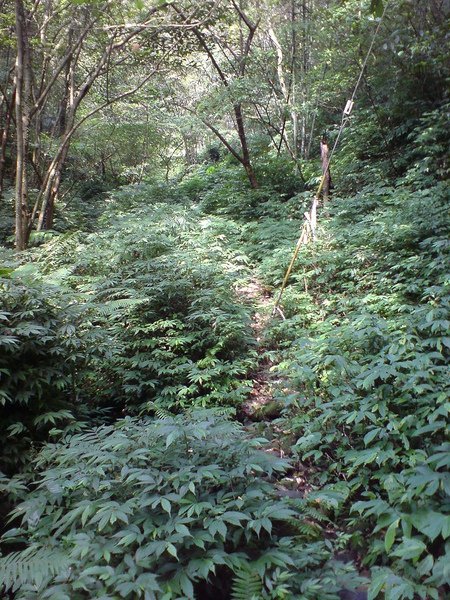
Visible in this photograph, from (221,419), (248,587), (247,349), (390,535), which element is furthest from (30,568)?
(247,349)

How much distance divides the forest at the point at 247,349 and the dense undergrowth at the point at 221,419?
0.02 meters

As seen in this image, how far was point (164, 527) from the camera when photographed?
1.94 metres

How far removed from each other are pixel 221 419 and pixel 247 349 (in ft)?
6.53

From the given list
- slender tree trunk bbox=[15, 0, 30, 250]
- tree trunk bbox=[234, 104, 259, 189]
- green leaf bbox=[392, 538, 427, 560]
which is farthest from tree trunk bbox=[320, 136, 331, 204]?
green leaf bbox=[392, 538, 427, 560]

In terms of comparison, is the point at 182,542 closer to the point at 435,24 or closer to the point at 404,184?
the point at 404,184

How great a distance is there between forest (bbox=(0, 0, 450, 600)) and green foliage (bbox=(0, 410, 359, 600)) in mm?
14

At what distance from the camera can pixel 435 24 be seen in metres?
7.73

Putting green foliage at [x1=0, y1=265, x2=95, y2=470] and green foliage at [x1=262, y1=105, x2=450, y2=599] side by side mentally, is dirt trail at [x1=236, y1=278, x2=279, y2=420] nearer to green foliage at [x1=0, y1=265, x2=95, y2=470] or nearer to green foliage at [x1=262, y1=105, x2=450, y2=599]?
green foliage at [x1=262, y1=105, x2=450, y2=599]

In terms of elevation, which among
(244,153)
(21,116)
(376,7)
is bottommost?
(376,7)

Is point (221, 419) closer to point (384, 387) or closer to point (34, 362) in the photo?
point (384, 387)

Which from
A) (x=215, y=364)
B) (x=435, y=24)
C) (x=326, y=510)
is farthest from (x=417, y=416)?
(x=435, y=24)

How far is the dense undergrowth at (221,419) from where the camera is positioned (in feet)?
6.32

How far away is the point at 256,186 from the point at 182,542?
9652 millimetres

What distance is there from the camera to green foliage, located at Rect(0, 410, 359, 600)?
178cm
